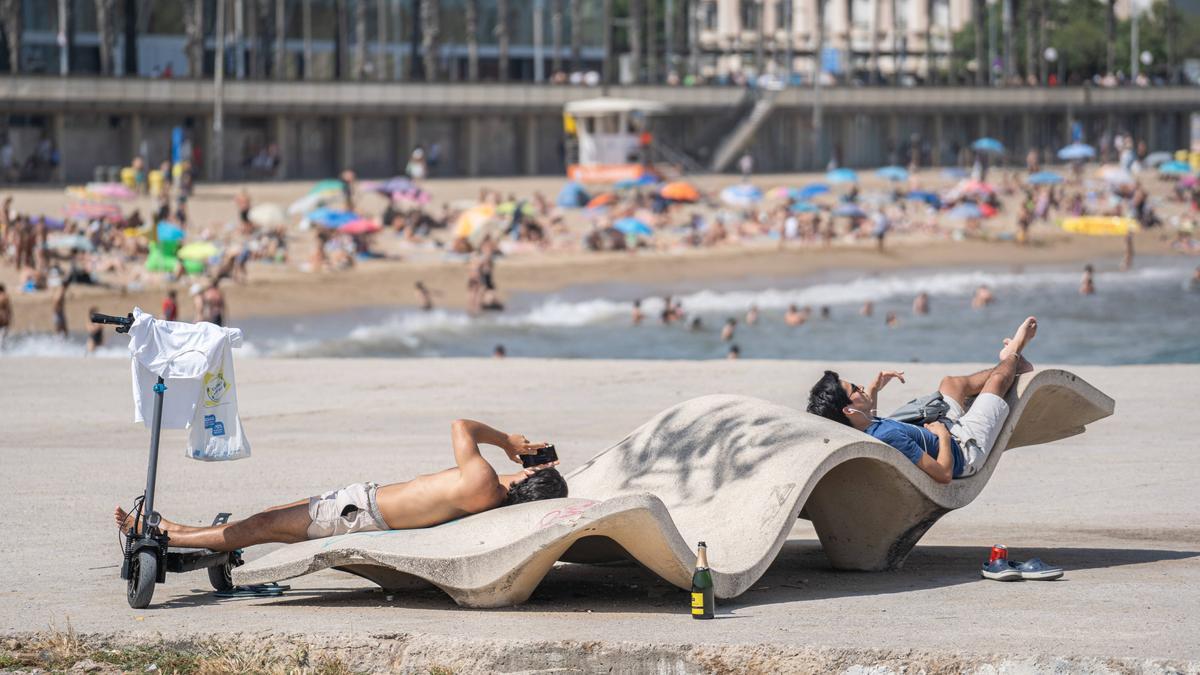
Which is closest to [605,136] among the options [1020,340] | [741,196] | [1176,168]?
[741,196]

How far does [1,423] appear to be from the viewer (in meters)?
11.9

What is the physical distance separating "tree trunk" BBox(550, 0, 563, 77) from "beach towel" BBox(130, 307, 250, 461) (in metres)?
54.9

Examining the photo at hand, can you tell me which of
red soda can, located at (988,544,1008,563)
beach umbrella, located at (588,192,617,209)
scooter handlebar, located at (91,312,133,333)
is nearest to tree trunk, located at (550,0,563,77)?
beach umbrella, located at (588,192,617,209)

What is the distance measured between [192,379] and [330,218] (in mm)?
27170

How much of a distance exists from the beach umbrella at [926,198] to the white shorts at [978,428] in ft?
137

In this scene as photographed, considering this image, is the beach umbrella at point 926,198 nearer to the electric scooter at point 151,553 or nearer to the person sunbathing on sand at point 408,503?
the person sunbathing on sand at point 408,503

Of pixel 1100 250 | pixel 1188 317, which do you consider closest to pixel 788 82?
pixel 1100 250

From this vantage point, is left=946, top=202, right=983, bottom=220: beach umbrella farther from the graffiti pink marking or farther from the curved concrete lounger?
the graffiti pink marking

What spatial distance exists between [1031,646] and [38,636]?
12.5 feet

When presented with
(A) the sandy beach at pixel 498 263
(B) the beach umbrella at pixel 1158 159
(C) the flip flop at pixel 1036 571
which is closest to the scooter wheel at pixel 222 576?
(C) the flip flop at pixel 1036 571

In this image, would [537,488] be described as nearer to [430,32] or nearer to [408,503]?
[408,503]

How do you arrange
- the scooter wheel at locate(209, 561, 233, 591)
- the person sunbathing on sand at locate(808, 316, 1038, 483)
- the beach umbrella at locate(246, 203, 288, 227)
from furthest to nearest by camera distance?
the beach umbrella at locate(246, 203, 288, 227) → the person sunbathing on sand at locate(808, 316, 1038, 483) → the scooter wheel at locate(209, 561, 233, 591)

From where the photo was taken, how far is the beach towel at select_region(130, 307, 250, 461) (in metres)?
6.98

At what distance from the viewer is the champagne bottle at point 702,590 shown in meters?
6.73
